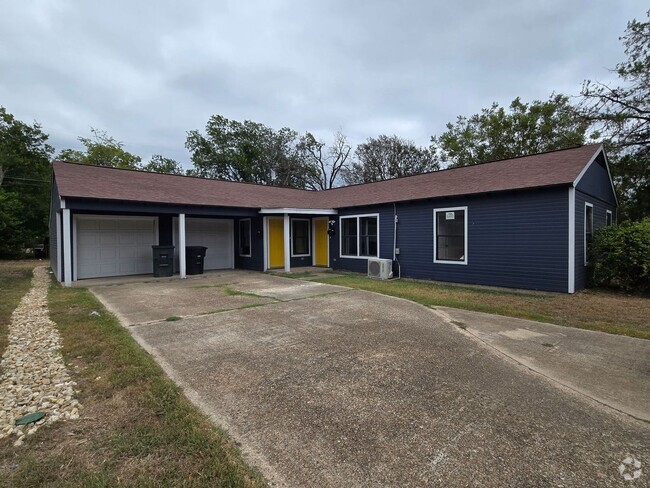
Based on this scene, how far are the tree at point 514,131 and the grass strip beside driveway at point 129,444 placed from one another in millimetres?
21853

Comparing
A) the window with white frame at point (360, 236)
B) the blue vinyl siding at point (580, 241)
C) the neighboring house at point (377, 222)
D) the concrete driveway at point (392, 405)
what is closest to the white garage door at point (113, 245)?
the neighboring house at point (377, 222)

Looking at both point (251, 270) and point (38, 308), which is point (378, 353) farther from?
point (251, 270)

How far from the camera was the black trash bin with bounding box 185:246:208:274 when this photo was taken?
12.5 metres

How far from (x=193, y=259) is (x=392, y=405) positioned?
11073 millimetres

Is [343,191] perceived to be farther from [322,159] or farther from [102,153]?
[102,153]

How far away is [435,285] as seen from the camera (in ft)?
31.9

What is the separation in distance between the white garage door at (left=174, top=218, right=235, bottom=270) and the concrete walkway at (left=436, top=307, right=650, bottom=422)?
11.0m

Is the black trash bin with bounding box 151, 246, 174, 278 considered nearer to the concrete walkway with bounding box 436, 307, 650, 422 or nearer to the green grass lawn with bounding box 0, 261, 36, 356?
the green grass lawn with bounding box 0, 261, 36, 356

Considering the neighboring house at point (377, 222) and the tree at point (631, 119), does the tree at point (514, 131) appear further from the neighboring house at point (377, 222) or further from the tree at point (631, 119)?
the neighboring house at point (377, 222)

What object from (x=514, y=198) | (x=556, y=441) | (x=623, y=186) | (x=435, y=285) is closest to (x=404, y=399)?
(x=556, y=441)

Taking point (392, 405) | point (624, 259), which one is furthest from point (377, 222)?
point (392, 405)

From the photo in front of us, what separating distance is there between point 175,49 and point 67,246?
23.4ft

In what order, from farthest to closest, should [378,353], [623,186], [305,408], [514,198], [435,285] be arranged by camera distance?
[623,186] < [435,285] < [514,198] < [378,353] < [305,408]

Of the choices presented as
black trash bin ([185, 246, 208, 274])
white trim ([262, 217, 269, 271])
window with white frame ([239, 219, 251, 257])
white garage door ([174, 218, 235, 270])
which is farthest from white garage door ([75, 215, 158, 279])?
white trim ([262, 217, 269, 271])
